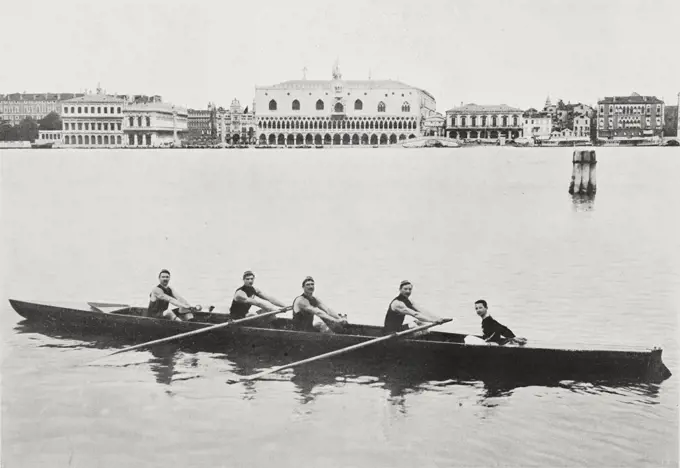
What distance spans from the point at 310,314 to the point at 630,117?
423 feet

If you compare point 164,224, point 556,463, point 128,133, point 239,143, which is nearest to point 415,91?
point 239,143

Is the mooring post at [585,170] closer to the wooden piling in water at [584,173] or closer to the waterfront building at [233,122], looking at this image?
the wooden piling in water at [584,173]

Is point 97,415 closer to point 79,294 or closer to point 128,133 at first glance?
point 79,294

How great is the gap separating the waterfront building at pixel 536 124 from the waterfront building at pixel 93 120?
6573 cm

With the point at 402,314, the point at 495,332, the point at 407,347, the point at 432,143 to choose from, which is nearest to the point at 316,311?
the point at 402,314

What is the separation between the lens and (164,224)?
32094 mm

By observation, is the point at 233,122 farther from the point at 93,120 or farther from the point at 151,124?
the point at 93,120

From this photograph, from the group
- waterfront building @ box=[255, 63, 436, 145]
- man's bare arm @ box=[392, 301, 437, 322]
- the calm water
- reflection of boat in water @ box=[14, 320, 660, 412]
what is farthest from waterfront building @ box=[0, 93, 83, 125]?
man's bare arm @ box=[392, 301, 437, 322]

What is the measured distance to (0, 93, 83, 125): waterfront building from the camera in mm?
134000

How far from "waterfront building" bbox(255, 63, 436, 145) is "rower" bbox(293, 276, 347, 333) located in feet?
427

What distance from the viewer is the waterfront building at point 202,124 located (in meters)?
175

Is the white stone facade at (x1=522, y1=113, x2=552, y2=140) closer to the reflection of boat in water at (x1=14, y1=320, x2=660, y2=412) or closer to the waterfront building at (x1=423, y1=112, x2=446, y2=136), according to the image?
the waterfront building at (x1=423, y1=112, x2=446, y2=136)

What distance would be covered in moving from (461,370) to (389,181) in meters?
45.7

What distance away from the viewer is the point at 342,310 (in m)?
17.4
